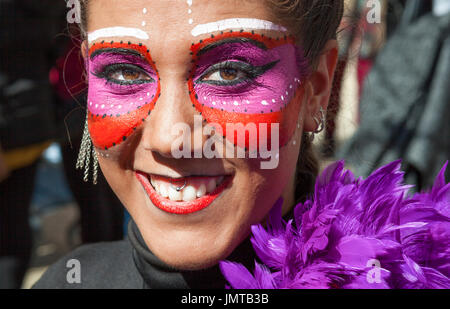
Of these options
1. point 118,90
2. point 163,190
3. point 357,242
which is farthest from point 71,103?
point 357,242

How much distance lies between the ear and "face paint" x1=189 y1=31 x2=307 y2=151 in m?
0.11

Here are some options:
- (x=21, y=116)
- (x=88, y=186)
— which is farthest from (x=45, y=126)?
(x=88, y=186)

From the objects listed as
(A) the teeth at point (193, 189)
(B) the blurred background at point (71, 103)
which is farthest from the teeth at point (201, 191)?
(B) the blurred background at point (71, 103)

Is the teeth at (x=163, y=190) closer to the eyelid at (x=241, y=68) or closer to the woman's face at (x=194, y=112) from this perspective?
the woman's face at (x=194, y=112)

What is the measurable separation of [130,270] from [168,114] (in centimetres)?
64

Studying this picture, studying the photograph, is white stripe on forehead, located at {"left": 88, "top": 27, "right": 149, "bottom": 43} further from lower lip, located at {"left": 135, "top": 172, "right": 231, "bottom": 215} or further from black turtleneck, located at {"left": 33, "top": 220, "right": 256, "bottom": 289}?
black turtleneck, located at {"left": 33, "top": 220, "right": 256, "bottom": 289}

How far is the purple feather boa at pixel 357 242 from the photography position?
3.18 ft

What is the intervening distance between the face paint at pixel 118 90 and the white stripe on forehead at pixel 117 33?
0.06ft

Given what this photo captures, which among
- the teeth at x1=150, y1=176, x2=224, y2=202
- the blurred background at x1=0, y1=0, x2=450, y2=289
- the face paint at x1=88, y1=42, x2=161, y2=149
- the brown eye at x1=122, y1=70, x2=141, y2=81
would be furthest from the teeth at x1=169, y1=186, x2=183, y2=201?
the blurred background at x1=0, y1=0, x2=450, y2=289

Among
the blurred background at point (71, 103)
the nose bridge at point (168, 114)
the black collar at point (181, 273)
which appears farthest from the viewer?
the blurred background at point (71, 103)

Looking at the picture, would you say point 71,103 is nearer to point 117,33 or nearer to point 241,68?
point 117,33

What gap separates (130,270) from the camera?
139 cm

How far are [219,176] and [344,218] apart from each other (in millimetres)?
302

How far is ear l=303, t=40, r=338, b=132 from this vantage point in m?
1.15
